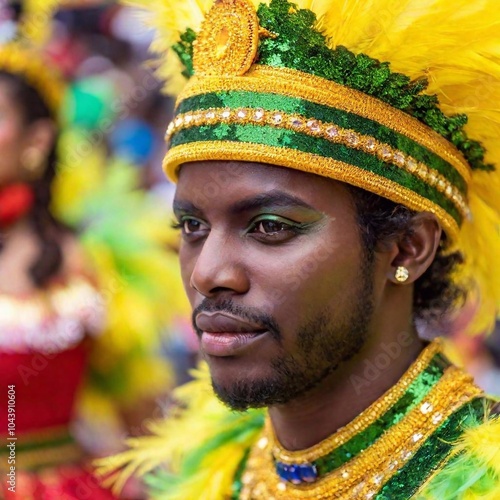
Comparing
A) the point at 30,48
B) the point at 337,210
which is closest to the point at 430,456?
the point at 337,210

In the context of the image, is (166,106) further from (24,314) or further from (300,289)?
(300,289)

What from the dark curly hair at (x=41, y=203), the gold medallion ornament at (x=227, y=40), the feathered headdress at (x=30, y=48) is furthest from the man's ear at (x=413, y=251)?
the feathered headdress at (x=30, y=48)

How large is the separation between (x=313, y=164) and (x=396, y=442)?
31.1 inches

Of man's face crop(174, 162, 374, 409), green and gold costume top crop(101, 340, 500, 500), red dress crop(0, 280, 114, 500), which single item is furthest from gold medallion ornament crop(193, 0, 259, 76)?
red dress crop(0, 280, 114, 500)

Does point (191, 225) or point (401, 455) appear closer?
point (401, 455)

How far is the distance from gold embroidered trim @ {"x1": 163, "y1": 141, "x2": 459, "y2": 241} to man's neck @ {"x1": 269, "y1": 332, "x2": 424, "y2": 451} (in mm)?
408

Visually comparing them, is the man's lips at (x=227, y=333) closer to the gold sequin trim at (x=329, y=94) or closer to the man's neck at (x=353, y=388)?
the man's neck at (x=353, y=388)

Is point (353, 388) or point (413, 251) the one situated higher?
point (413, 251)

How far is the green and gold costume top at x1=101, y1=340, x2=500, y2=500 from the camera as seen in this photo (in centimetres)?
193

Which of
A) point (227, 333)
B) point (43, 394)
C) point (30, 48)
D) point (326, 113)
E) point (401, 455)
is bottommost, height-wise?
point (43, 394)

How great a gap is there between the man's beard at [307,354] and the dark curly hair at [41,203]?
82.8 inches

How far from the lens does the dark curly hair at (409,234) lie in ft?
7.14

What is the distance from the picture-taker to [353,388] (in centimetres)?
223

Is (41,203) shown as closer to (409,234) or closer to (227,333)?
(227,333)
